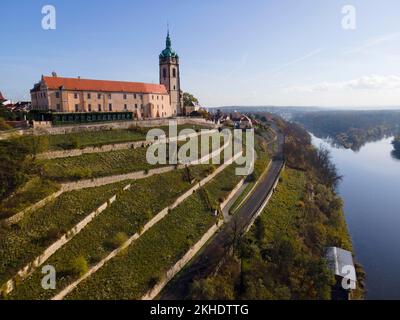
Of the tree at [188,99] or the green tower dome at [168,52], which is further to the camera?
the tree at [188,99]

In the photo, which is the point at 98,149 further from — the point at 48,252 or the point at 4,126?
the point at 48,252

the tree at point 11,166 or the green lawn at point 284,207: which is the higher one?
the tree at point 11,166

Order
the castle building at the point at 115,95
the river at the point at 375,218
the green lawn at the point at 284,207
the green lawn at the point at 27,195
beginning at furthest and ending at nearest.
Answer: the castle building at the point at 115,95
the green lawn at the point at 284,207
the river at the point at 375,218
the green lawn at the point at 27,195

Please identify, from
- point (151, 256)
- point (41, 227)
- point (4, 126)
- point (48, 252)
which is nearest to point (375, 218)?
point (151, 256)

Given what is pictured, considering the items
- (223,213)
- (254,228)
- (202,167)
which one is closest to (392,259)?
(254,228)

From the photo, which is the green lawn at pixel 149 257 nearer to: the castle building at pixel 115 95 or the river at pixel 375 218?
the river at pixel 375 218

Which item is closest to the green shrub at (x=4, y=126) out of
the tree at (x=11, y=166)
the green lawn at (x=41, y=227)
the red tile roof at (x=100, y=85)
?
the tree at (x=11, y=166)

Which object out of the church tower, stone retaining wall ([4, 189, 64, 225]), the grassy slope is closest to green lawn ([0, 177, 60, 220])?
stone retaining wall ([4, 189, 64, 225])
